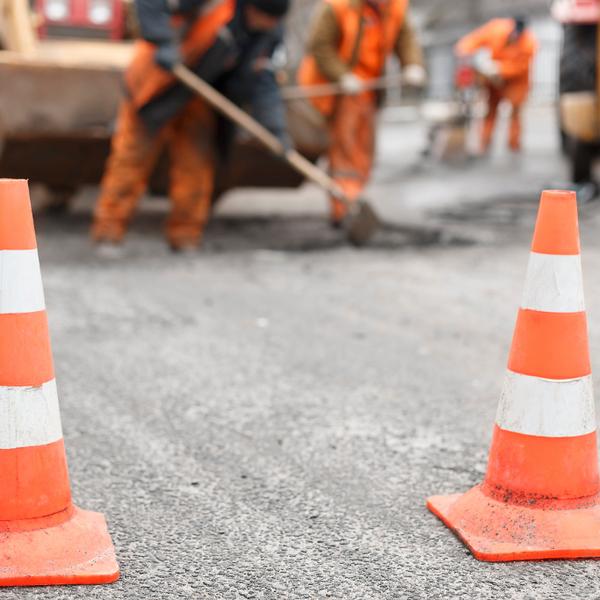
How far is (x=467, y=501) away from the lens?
233 cm

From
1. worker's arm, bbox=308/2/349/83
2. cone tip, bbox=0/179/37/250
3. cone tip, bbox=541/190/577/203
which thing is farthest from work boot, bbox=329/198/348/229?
cone tip, bbox=0/179/37/250

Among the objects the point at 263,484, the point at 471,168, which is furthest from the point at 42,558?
the point at 471,168

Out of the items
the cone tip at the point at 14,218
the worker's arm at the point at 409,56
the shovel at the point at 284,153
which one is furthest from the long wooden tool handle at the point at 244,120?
the cone tip at the point at 14,218

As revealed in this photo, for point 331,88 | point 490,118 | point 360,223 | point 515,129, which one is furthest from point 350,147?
point 515,129

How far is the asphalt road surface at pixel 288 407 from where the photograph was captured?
83.8 inches

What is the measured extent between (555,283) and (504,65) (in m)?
11.6

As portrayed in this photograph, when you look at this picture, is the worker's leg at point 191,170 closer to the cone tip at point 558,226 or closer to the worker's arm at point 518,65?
the cone tip at point 558,226

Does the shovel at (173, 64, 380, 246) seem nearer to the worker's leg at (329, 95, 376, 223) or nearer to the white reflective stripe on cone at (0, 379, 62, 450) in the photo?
the worker's leg at (329, 95, 376, 223)

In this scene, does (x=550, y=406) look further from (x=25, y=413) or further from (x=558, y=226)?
(x=25, y=413)

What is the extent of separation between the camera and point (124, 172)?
593 centimetres

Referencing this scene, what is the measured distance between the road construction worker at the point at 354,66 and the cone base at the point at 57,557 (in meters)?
5.07

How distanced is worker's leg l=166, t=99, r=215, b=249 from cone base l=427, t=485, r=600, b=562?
408 centimetres

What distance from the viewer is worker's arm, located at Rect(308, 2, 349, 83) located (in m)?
7.15

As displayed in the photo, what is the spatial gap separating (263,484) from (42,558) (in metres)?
0.66
